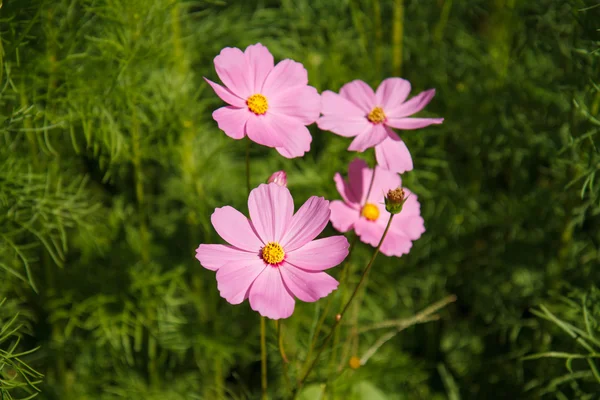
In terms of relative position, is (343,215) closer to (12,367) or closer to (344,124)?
(344,124)

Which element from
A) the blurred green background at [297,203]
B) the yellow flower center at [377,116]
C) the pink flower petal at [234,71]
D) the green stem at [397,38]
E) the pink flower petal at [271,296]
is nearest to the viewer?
the pink flower petal at [271,296]

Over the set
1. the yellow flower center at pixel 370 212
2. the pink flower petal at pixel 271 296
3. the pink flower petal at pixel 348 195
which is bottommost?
the yellow flower center at pixel 370 212

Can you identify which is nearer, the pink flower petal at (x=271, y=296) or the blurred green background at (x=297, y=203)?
the pink flower petal at (x=271, y=296)

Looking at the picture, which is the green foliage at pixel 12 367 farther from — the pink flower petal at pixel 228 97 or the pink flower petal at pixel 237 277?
the pink flower petal at pixel 228 97

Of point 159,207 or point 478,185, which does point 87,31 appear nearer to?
point 159,207

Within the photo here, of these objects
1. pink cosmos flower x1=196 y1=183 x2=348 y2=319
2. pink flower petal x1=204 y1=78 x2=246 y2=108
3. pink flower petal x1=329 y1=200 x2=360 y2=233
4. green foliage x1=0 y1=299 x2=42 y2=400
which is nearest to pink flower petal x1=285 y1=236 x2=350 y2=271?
pink cosmos flower x1=196 y1=183 x2=348 y2=319

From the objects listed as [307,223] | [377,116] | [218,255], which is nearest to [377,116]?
[377,116]

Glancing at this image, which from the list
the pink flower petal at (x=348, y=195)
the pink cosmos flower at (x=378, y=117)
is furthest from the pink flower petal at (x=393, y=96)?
the pink flower petal at (x=348, y=195)
